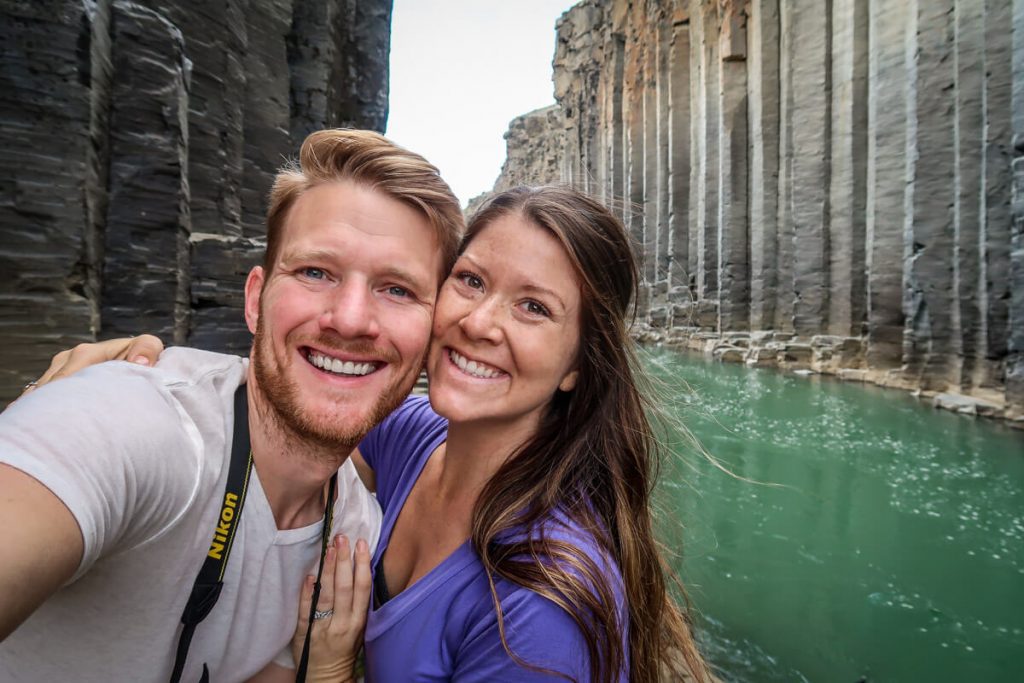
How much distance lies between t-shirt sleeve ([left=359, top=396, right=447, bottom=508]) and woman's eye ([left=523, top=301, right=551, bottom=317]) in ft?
2.48

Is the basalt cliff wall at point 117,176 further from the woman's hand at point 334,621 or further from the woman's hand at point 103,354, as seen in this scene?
the woman's hand at point 334,621

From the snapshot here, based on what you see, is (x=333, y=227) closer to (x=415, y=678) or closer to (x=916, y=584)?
(x=415, y=678)

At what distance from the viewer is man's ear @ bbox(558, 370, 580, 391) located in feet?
6.48

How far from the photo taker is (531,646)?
1286mm

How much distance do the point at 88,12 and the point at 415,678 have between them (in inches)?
243

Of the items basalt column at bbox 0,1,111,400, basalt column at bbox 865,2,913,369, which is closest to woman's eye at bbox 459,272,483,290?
basalt column at bbox 0,1,111,400

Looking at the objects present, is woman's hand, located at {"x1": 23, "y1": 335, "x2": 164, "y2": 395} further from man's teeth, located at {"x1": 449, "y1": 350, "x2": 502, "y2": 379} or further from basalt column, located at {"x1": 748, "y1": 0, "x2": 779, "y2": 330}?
basalt column, located at {"x1": 748, "y1": 0, "x2": 779, "y2": 330}

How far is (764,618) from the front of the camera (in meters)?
3.95

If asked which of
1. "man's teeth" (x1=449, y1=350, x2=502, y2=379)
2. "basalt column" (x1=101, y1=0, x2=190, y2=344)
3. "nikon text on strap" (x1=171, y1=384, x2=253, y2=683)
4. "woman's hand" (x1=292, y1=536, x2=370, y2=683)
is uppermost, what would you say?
"basalt column" (x1=101, y1=0, x2=190, y2=344)

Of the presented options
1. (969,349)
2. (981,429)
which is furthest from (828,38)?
(981,429)

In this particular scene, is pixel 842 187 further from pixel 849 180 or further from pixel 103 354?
pixel 103 354

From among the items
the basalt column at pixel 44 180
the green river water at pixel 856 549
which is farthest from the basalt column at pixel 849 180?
the basalt column at pixel 44 180

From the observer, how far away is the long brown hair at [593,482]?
136 centimetres

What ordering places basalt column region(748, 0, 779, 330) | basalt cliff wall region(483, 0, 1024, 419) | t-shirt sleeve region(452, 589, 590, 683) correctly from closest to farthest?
t-shirt sleeve region(452, 589, 590, 683) < basalt cliff wall region(483, 0, 1024, 419) < basalt column region(748, 0, 779, 330)
